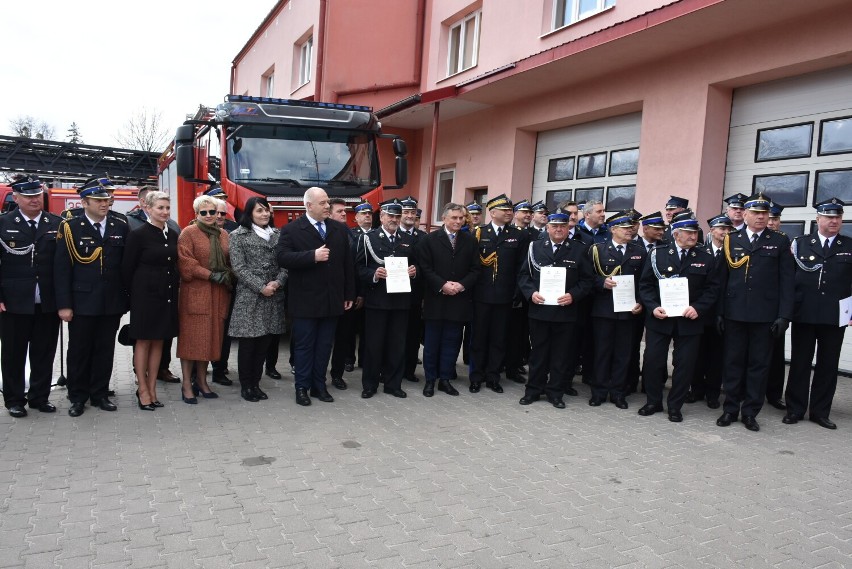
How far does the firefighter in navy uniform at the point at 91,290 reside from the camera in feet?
17.7

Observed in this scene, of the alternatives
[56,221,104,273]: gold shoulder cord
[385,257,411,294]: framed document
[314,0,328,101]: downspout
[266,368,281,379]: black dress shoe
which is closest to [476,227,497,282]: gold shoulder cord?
[385,257,411,294]: framed document

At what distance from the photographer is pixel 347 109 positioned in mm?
9195

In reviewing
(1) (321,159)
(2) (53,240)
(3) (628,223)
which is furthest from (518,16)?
(2) (53,240)

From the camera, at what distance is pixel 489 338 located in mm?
7008

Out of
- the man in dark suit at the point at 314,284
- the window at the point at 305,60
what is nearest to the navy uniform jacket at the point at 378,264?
the man in dark suit at the point at 314,284

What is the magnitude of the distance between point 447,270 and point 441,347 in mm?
840

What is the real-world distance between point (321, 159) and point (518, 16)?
6.40m

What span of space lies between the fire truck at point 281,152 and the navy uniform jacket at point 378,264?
1.78 m

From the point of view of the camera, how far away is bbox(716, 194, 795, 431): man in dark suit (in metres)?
5.82

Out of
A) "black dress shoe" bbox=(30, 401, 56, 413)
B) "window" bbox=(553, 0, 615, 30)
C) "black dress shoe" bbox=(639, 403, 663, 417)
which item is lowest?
"black dress shoe" bbox=(30, 401, 56, 413)

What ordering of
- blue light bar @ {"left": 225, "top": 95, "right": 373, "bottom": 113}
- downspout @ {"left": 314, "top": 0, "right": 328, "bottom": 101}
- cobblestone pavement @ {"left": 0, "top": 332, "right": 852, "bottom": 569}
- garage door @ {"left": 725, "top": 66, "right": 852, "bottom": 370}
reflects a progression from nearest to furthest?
cobblestone pavement @ {"left": 0, "top": 332, "right": 852, "bottom": 569} < garage door @ {"left": 725, "top": 66, "right": 852, "bottom": 370} < blue light bar @ {"left": 225, "top": 95, "right": 373, "bottom": 113} < downspout @ {"left": 314, "top": 0, "right": 328, "bottom": 101}

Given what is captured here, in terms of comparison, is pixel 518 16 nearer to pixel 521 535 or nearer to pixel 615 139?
pixel 615 139

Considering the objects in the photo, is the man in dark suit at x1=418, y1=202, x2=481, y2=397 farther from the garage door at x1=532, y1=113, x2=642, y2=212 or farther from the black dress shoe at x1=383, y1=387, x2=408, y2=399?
the garage door at x1=532, y1=113, x2=642, y2=212

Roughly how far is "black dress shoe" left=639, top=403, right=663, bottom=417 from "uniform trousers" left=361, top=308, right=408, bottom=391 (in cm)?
239
